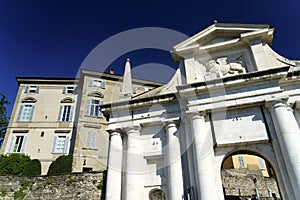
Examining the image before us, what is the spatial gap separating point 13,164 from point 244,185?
17773 millimetres

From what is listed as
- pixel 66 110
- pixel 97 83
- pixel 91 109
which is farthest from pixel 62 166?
pixel 97 83

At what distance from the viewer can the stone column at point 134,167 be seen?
9.47 metres

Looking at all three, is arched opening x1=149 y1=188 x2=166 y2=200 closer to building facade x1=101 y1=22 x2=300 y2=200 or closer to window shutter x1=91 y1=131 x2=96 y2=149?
building facade x1=101 y1=22 x2=300 y2=200

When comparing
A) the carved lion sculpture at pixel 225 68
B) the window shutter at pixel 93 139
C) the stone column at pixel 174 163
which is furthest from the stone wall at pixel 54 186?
the window shutter at pixel 93 139

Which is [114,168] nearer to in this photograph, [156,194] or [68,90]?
[156,194]

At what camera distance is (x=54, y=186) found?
12.3 m

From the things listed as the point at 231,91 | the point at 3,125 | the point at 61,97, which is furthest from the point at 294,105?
the point at 3,125

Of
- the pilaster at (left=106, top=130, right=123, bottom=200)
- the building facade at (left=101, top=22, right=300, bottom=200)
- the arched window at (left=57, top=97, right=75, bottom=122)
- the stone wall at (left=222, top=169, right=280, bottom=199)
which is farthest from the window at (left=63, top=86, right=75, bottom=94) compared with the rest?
the stone wall at (left=222, top=169, right=280, bottom=199)

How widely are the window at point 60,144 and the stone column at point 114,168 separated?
13.1 meters

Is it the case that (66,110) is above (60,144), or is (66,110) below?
above

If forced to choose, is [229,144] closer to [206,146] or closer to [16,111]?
[206,146]

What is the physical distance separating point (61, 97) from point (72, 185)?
1473 centimetres

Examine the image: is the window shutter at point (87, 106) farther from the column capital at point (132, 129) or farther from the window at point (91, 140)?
the column capital at point (132, 129)

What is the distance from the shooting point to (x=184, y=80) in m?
11.5
